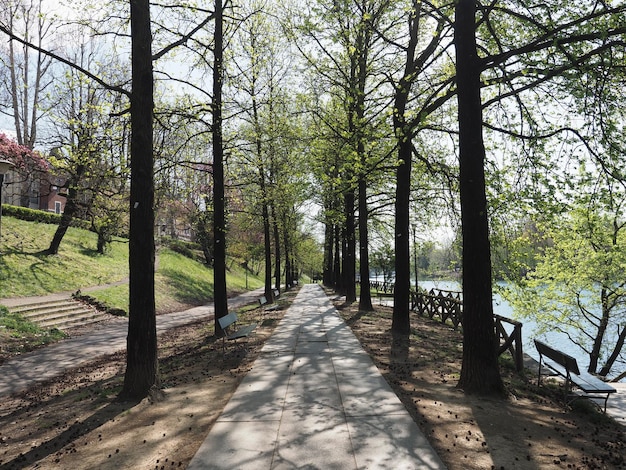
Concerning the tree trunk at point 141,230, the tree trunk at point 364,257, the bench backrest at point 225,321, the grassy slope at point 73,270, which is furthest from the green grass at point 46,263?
the tree trunk at point 141,230

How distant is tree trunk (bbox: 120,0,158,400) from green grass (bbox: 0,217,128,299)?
1246 cm

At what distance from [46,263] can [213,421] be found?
18.8 m

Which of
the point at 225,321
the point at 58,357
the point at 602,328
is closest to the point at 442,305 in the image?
the point at 602,328

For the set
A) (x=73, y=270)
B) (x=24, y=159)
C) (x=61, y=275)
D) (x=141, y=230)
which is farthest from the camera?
(x=73, y=270)

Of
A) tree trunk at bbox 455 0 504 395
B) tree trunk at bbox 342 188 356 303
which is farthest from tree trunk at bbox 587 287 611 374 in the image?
tree trunk at bbox 455 0 504 395

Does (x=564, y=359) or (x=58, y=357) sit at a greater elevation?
(x=564, y=359)

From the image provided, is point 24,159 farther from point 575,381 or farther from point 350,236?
point 575,381

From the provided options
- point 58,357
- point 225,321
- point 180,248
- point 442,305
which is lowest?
point 58,357

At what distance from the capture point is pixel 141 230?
19.8 feet

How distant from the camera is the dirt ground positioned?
412 centimetres

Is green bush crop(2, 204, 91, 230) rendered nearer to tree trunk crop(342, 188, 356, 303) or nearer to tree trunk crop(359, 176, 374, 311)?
tree trunk crop(342, 188, 356, 303)

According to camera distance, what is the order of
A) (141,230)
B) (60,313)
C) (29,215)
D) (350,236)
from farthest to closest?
1. (29,215)
2. (350,236)
3. (60,313)
4. (141,230)

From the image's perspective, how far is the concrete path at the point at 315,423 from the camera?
13.0ft

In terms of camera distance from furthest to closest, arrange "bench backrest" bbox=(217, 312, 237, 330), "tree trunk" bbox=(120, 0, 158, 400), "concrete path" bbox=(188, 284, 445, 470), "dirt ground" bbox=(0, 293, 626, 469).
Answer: "bench backrest" bbox=(217, 312, 237, 330)
"tree trunk" bbox=(120, 0, 158, 400)
"dirt ground" bbox=(0, 293, 626, 469)
"concrete path" bbox=(188, 284, 445, 470)
